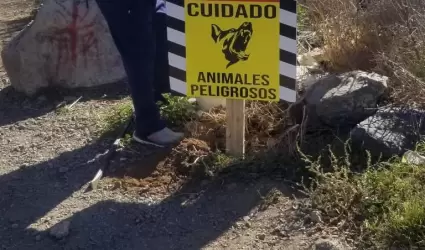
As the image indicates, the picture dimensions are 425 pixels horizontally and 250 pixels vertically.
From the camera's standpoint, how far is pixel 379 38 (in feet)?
17.4

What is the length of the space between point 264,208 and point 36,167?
1.68 m

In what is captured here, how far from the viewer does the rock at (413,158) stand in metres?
4.17

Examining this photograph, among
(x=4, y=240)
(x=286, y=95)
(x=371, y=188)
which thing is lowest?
(x=4, y=240)

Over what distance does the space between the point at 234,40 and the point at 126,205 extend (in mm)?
1092

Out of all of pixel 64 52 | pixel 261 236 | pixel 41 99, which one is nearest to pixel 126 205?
pixel 261 236

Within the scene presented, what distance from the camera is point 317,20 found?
591 cm

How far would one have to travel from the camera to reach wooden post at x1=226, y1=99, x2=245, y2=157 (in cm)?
468

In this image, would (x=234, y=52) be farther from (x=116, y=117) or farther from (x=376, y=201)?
(x=116, y=117)

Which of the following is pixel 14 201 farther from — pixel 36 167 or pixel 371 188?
pixel 371 188

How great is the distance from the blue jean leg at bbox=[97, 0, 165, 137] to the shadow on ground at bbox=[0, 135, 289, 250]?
0.60 metres

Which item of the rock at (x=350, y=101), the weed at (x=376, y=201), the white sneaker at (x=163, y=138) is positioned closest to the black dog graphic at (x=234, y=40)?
the rock at (x=350, y=101)

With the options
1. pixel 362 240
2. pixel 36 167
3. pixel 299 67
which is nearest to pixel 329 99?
pixel 299 67

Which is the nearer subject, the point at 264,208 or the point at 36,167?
the point at 264,208

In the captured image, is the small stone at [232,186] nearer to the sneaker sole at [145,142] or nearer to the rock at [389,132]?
the rock at [389,132]
